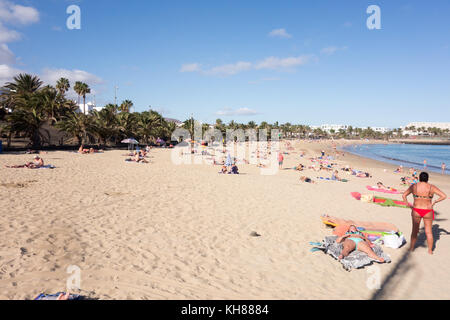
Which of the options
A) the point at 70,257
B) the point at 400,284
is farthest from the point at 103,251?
the point at 400,284

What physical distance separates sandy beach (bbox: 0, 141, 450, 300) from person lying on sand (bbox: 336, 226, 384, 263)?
0.32 metres

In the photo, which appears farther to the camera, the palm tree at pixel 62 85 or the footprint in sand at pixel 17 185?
the palm tree at pixel 62 85

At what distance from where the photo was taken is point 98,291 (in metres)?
3.88

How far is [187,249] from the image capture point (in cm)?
564

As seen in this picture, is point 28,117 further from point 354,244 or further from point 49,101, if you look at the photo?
point 354,244

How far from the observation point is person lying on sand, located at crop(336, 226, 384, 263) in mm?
5427

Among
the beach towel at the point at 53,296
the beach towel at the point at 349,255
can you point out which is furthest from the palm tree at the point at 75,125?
the beach towel at the point at 349,255

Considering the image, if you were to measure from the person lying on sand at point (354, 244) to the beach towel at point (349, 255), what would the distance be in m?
0.08

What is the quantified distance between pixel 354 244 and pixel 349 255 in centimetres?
30

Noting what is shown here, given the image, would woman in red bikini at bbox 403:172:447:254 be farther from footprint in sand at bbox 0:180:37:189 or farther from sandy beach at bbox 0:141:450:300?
footprint in sand at bbox 0:180:37:189

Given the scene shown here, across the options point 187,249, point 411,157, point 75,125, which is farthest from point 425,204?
point 411,157

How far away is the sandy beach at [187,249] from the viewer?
421 cm

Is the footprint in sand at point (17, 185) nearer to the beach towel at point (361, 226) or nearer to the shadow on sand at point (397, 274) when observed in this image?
the beach towel at point (361, 226)

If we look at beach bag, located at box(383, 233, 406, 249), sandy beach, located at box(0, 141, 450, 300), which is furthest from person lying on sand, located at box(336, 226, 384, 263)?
beach bag, located at box(383, 233, 406, 249)
